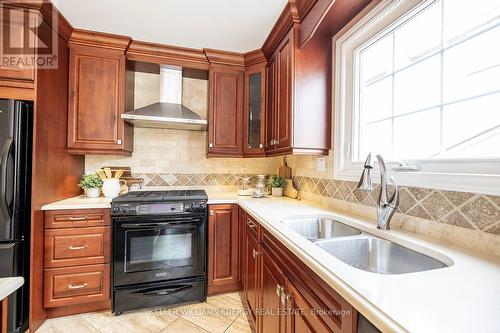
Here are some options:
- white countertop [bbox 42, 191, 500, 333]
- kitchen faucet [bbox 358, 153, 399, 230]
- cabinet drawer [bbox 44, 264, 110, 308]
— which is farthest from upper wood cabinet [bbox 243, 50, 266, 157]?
cabinet drawer [bbox 44, 264, 110, 308]

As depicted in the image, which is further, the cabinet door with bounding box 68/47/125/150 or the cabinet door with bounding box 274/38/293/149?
the cabinet door with bounding box 68/47/125/150

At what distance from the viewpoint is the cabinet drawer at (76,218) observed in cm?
170

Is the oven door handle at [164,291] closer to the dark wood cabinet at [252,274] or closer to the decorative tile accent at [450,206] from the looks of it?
the dark wood cabinet at [252,274]

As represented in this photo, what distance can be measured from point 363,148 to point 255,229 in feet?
3.19

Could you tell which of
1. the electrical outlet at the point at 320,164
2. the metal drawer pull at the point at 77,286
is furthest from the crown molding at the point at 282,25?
the metal drawer pull at the point at 77,286

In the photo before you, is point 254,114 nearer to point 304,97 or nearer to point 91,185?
point 304,97

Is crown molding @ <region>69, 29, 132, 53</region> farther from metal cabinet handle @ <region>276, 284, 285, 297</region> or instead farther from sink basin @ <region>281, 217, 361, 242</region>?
metal cabinet handle @ <region>276, 284, 285, 297</region>

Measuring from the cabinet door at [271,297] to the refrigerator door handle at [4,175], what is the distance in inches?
68.2

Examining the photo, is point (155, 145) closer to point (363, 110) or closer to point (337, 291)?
point (363, 110)

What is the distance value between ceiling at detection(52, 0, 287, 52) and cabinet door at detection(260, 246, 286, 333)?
1746 mm

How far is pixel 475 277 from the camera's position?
0.68 meters

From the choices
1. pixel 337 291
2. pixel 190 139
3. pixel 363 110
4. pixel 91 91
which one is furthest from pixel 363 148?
pixel 91 91

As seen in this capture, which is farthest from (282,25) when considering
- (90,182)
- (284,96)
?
(90,182)

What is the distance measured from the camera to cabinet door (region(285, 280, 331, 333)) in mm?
775
